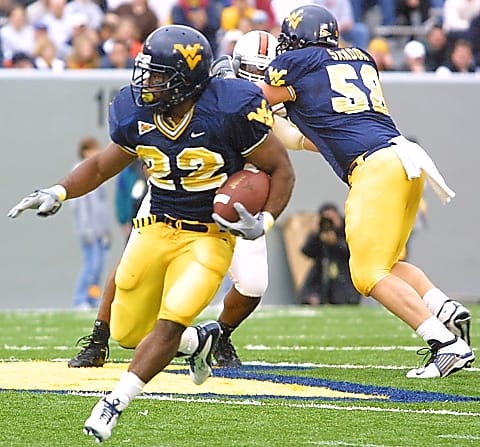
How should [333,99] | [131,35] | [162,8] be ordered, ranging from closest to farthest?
1. [333,99]
2. [131,35]
3. [162,8]

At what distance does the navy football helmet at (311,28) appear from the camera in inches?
237

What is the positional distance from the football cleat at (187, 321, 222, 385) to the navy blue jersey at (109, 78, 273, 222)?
44cm

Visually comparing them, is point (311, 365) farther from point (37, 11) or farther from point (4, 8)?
point (4, 8)

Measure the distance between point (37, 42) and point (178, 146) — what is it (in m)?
7.87

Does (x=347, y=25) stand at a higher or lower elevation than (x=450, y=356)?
lower

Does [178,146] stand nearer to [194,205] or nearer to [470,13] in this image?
[194,205]

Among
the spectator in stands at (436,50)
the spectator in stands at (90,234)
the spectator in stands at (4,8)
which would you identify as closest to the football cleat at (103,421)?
the spectator in stands at (90,234)

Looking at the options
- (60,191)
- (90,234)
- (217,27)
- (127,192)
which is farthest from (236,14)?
(60,191)

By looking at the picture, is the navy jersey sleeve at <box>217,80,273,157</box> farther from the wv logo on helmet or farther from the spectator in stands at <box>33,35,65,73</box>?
the spectator in stands at <box>33,35,65,73</box>

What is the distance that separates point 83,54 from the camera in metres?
12.0

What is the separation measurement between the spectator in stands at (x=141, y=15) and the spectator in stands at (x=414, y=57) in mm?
2513

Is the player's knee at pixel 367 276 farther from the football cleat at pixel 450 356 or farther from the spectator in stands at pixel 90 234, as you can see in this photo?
the spectator in stands at pixel 90 234

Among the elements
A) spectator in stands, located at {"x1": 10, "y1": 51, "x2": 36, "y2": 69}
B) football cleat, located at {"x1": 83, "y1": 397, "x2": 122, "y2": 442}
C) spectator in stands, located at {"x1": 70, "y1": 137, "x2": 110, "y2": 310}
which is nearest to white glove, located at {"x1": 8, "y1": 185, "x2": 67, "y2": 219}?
football cleat, located at {"x1": 83, "y1": 397, "x2": 122, "y2": 442}

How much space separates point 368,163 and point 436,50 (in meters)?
7.78
